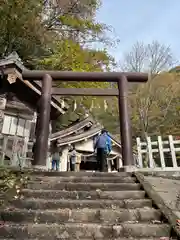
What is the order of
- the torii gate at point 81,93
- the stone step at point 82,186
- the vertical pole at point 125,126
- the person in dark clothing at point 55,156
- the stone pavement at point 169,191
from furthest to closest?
the person in dark clothing at point 55,156
the vertical pole at point 125,126
the torii gate at point 81,93
the stone step at point 82,186
the stone pavement at point 169,191

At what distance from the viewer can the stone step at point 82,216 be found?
155 inches

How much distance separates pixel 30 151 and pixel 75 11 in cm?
989

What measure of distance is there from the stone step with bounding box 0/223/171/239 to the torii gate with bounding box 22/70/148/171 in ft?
10.5

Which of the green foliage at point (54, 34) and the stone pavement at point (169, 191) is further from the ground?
the green foliage at point (54, 34)

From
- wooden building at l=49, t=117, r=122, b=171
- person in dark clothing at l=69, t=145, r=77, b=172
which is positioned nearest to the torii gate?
wooden building at l=49, t=117, r=122, b=171

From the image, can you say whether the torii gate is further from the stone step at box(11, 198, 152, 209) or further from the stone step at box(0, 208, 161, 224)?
the stone step at box(0, 208, 161, 224)

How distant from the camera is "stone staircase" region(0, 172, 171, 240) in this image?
3.58 metres

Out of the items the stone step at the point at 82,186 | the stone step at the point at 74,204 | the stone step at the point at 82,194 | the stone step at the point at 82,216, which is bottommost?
the stone step at the point at 82,216

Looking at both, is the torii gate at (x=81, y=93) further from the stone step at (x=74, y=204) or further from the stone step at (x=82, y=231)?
the stone step at (x=82, y=231)

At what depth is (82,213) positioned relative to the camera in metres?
4.04

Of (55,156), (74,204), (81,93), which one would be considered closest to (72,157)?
(55,156)

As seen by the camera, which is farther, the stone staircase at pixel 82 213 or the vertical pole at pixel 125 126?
the vertical pole at pixel 125 126

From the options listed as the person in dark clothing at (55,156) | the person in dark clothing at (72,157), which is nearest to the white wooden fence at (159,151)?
the person in dark clothing at (72,157)

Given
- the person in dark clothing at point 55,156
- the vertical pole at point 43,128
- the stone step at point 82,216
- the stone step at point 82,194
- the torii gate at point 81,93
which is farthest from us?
the person in dark clothing at point 55,156
